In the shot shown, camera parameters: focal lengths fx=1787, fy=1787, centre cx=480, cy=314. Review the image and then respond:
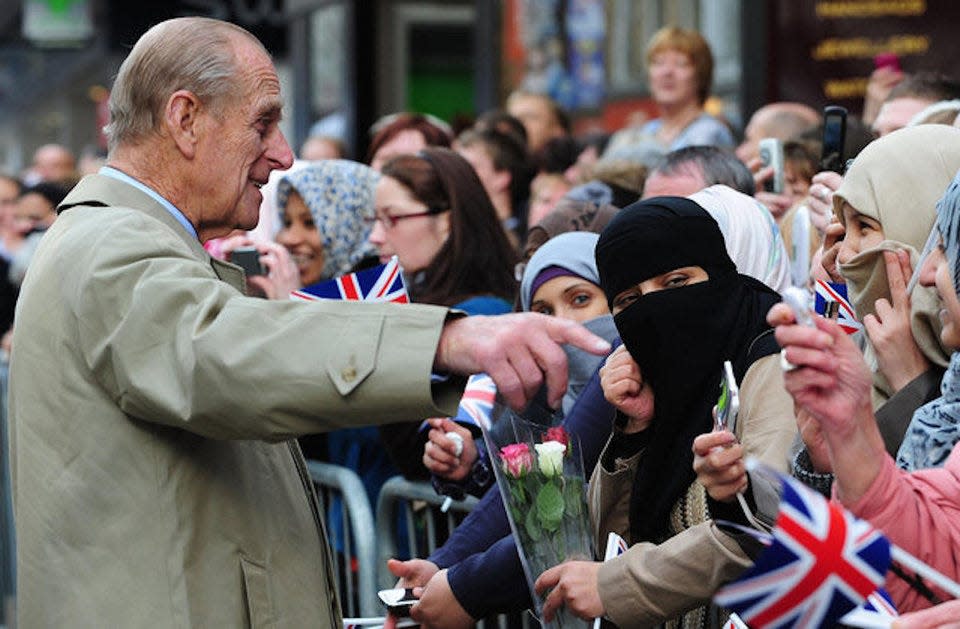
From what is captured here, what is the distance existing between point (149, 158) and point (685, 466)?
142 centimetres

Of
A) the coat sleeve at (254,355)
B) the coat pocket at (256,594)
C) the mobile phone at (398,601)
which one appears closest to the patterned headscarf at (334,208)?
the mobile phone at (398,601)

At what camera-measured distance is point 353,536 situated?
659 centimetres

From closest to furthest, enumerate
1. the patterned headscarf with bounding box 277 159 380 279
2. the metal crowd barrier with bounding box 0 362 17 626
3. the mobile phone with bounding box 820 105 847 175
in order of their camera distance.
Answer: the mobile phone with bounding box 820 105 847 175 → the patterned headscarf with bounding box 277 159 380 279 → the metal crowd barrier with bounding box 0 362 17 626

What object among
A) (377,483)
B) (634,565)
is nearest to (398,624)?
(634,565)

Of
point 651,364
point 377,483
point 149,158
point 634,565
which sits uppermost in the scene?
point 149,158

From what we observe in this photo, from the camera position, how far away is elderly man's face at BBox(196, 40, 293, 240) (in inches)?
148

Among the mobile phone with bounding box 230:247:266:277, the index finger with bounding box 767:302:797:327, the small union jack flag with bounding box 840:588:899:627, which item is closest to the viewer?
the small union jack flag with bounding box 840:588:899:627

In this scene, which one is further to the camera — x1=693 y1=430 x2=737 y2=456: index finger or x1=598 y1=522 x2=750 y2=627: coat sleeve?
x1=598 y1=522 x2=750 y2=627: coat sleeve

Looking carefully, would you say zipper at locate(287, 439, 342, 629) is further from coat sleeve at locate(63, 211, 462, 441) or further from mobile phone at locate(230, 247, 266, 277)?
mobile phone at locate(230, 247, 266, 277)

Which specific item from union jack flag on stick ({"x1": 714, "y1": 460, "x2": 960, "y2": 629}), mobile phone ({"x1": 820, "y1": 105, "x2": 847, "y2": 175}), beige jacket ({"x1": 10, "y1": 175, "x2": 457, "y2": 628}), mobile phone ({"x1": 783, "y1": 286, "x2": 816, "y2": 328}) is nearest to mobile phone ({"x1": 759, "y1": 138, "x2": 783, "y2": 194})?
mobile phone ({"x1": 820, "y1": 105, "x2": 847, "y2": 175})

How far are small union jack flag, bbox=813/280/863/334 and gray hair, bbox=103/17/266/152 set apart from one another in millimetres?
1759

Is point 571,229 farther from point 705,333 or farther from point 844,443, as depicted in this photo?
point 844,443

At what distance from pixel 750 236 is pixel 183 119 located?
6.19 ft

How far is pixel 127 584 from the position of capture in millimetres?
3533
